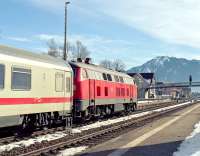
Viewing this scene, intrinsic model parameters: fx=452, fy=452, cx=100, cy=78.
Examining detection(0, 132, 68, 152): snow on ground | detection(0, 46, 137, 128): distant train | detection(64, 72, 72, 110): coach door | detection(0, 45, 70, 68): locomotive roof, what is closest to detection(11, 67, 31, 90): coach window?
detection(0, 46, 137, 128): distant train

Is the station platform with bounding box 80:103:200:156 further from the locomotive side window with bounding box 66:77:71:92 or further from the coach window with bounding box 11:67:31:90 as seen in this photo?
the locomotive side window with bounding box 66:77:71:92

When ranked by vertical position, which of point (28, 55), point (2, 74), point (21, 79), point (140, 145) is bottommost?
point (140, 145)

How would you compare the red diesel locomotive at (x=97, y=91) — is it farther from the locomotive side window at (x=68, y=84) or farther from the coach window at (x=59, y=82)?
the coach window at (x=59, y=82)

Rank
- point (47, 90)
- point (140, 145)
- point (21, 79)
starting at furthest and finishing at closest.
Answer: point (47, 90), point (21, 79), point (140, 145)

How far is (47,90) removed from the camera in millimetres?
20297

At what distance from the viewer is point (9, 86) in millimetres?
16625

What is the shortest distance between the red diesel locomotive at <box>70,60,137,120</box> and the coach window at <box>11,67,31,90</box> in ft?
23.8

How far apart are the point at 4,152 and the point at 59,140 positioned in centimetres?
380

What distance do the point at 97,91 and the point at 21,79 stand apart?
11.5m

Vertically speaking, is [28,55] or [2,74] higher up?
[28,55]

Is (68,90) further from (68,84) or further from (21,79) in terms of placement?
(21,79)

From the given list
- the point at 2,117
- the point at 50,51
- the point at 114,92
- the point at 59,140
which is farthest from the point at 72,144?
the point at 50,51

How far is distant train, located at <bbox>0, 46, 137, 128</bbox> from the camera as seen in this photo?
16.7 m

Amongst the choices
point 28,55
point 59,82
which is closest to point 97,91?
point 59,82
